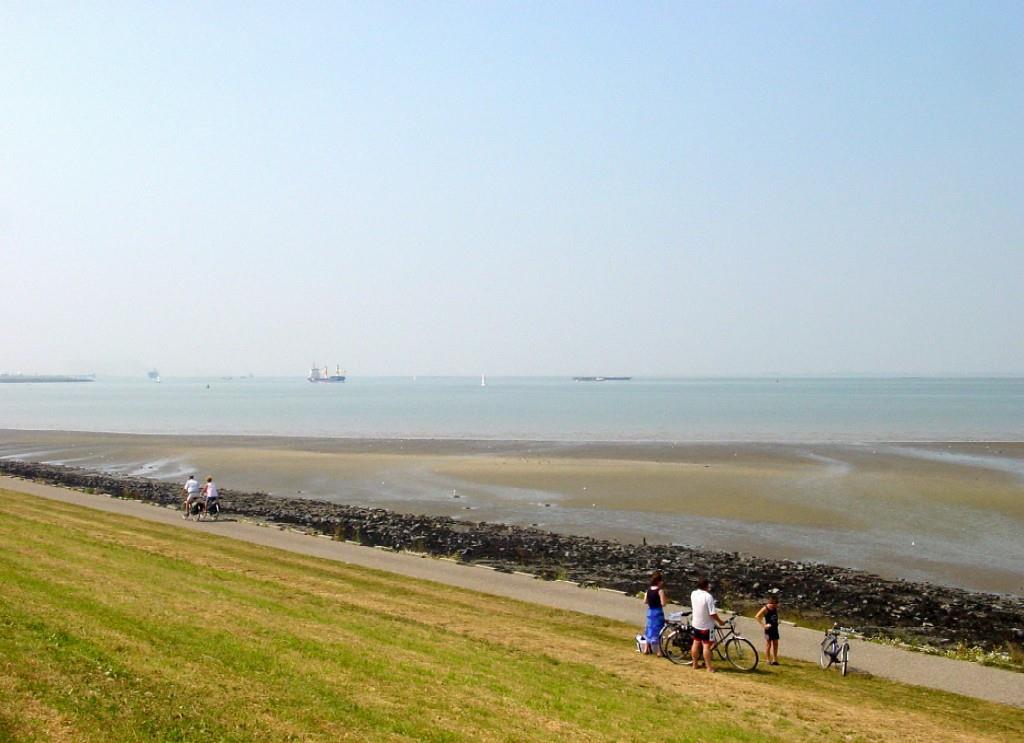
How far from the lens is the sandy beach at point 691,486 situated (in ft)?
99.8

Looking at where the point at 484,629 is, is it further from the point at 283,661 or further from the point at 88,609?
the point at 88,609

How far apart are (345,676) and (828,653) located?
888 centimetres

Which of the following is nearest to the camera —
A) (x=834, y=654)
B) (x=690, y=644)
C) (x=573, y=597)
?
(x=690, y=644)

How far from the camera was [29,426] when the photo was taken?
96188mm

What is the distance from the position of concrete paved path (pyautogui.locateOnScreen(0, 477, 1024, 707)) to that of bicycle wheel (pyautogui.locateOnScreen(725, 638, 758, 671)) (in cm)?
156

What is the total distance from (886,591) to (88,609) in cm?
1920

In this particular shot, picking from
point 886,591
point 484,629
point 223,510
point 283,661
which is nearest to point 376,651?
point 283,661

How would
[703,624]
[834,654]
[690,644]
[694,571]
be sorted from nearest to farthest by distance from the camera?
1. [703,624]
2. [690,644]
3. [834,654]
4. [694,571]

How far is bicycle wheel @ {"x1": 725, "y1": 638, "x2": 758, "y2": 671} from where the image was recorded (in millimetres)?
15164

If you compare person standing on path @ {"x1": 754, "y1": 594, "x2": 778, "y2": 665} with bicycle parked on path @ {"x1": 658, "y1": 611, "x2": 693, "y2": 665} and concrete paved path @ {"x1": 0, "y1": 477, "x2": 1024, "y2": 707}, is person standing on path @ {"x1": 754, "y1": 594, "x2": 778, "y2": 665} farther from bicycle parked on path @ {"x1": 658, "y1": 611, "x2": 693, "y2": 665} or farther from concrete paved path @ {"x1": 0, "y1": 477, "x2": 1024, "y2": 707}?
bicycle parked on path @ {"x1": 658, "y1": 611, "x2": 693, "y2": 665}

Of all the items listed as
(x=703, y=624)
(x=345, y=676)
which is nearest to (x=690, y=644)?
(x=703, y=624)

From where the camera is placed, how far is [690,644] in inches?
601

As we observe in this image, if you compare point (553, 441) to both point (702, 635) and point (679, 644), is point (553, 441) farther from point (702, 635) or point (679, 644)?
point (702, 635)

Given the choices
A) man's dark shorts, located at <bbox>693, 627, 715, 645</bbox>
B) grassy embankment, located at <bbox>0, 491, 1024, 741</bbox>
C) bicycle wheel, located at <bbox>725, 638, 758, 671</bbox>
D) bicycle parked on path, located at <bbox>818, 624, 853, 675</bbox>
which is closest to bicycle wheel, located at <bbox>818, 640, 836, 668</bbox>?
bicycle parked on path, located at <bbox>818, 624, 853, 675</bbox>
